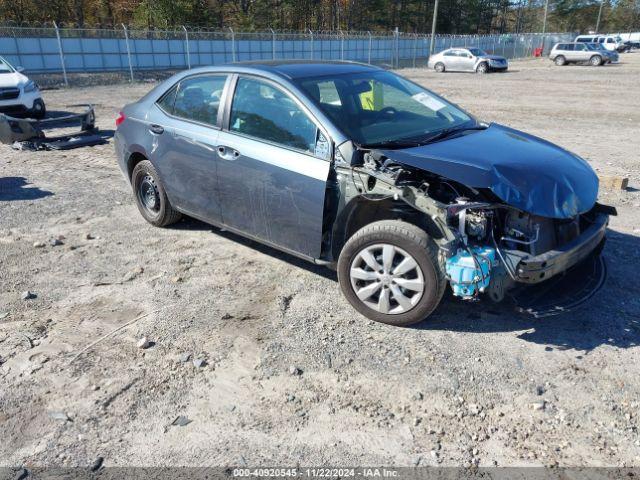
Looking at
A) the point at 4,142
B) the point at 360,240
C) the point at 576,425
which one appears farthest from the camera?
the point at 4,142

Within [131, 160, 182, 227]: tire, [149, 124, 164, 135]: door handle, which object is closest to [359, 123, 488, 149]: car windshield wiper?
[149, 124, 164, 135]: door handle

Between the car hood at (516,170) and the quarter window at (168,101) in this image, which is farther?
the quarter window at (168,101)

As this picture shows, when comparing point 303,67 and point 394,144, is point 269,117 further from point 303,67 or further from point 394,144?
point 394,144

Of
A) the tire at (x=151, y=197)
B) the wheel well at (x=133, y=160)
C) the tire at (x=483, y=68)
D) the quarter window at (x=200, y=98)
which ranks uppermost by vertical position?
the quarter window at (x=200, y=98)

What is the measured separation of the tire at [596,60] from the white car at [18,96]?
120 feet

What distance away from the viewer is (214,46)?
3150 cm

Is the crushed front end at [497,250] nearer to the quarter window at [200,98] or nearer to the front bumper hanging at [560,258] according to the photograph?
the front bumper hanging at [560,258]

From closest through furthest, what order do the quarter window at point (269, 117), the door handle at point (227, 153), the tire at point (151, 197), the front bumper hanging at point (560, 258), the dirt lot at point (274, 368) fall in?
the dirt lot at point (274, 368)
the front bumper hanging at point (560, 258)
the quarter window at point (269, 117)
the door handle at point (227, 153)
the tire at point (151, 197)

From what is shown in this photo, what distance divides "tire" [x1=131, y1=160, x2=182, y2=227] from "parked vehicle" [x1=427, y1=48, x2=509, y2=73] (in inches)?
1274

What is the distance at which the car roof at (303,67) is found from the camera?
15.0ft

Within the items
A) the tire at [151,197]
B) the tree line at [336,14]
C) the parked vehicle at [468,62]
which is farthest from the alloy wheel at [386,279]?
the tree line at [336,14]

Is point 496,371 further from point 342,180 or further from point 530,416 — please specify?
point 342,180

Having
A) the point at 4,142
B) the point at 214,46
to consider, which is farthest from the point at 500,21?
the point at 4,142

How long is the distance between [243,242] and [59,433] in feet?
9.40
